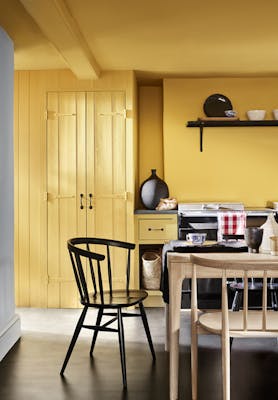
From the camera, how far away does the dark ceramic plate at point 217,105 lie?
17.8ft

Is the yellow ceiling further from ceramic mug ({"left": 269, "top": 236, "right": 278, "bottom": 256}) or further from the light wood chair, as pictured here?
the light wood chair

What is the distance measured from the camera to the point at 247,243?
3.09 m

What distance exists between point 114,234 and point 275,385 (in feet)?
7.91

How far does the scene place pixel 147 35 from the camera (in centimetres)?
400

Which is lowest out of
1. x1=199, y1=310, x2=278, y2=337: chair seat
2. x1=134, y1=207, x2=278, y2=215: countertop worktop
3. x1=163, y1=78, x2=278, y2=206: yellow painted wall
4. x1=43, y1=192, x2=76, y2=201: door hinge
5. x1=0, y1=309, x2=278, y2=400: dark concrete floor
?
x1=0, y1=309, x2=278, y2=400: dark concrete floor

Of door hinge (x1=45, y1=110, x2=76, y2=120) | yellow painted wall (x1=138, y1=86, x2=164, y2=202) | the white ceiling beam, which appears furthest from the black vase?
the white ceiling beam

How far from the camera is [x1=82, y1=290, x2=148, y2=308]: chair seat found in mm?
3244

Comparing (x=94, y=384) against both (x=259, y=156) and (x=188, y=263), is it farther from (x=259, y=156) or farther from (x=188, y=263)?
(x=259, y=156)

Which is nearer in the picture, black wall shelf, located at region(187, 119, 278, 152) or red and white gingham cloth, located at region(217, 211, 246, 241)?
red and white gingham cloth, located at region(217, 211, 246, 241)

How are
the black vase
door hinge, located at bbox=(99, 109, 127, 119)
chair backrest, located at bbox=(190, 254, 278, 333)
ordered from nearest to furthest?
chair backrest, located at bbox=(190, 254, 278, 333) → door hinge, located at bbox=(99, 109, 127, 119) → the black vase

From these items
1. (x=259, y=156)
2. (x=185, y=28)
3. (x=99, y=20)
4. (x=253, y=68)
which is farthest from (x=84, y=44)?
(x=259, y=156)

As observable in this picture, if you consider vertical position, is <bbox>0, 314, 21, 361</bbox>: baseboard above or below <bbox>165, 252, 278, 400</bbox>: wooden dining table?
below

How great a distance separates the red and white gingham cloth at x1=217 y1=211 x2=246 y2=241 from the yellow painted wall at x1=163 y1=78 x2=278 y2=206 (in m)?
0.66

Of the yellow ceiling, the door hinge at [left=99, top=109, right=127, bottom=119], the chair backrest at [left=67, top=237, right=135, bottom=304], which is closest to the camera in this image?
the chair backrest at [left=67, top=237, right=135, bottom=304]
